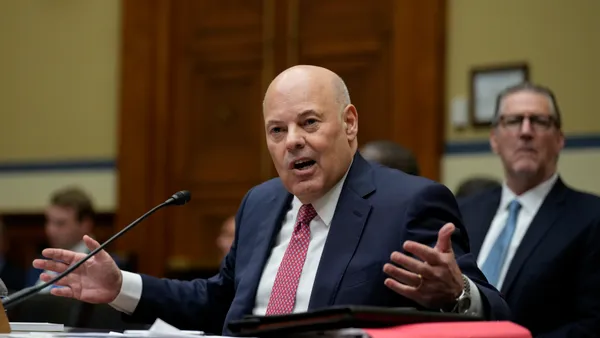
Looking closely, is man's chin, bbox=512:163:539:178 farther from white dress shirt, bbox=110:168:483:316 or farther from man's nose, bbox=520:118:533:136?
white dress shirt, bbox=110:168:483:316

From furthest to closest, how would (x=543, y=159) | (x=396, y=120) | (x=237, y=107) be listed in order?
(x=237, y=107) < (x=396, y=120) < (x=543, y=159)

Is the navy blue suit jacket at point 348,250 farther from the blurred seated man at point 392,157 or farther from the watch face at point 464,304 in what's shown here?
the blurred seated man at point 392,157

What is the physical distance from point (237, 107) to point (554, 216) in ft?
10.3

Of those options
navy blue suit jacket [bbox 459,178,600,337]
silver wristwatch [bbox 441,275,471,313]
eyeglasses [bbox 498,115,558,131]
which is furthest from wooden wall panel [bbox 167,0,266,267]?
silver wristwatch [bbox 441,275,471,313]

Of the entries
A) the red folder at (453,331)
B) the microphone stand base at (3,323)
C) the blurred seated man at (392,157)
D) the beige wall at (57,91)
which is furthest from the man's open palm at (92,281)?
the beige wall at (57,91)

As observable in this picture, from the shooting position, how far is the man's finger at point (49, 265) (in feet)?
7.53

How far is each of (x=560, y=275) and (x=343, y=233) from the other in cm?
120

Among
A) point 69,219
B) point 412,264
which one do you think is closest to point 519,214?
point 412,264

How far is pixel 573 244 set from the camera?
129 inches

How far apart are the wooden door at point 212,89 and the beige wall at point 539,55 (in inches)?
16.8

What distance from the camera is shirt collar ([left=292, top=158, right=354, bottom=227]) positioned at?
2502 millimetres

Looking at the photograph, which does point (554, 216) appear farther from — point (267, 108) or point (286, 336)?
point (286, 336)

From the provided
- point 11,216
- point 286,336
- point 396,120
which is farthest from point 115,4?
point 286,336

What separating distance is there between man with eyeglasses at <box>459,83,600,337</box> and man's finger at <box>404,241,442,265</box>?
50.6 inches
